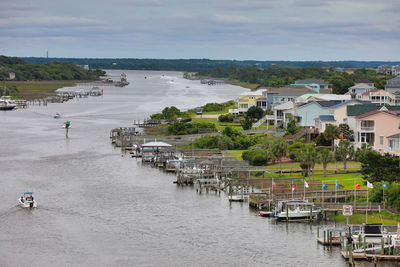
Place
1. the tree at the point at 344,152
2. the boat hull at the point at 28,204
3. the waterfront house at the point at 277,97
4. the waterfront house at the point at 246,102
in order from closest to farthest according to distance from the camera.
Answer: the boat hull at the point at 28,204 < the tree at the point at 344,152 < the waterfront house at the point at 277,97 < the waterfront house at the point at 246,102

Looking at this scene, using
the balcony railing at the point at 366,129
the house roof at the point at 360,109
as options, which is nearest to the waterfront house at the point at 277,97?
the house roof at the point at 360,109

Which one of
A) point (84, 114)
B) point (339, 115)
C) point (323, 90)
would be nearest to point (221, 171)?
point (339, 115)

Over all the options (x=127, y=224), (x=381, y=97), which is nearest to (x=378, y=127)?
(x=127, y=224)

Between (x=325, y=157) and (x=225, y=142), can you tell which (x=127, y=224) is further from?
(x=225, y=142)

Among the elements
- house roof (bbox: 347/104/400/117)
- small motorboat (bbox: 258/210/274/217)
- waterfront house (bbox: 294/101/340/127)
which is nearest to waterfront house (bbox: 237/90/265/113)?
waterfront house (bbox: 294/101/340/127)

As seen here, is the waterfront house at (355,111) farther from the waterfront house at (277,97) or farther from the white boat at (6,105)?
the white boat at (6,105)

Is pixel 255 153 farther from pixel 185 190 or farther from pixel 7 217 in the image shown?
pixel 7 217

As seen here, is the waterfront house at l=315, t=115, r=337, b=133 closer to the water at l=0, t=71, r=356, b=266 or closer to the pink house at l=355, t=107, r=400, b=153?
the pink house at l=355, t=107, r=400, b=153
